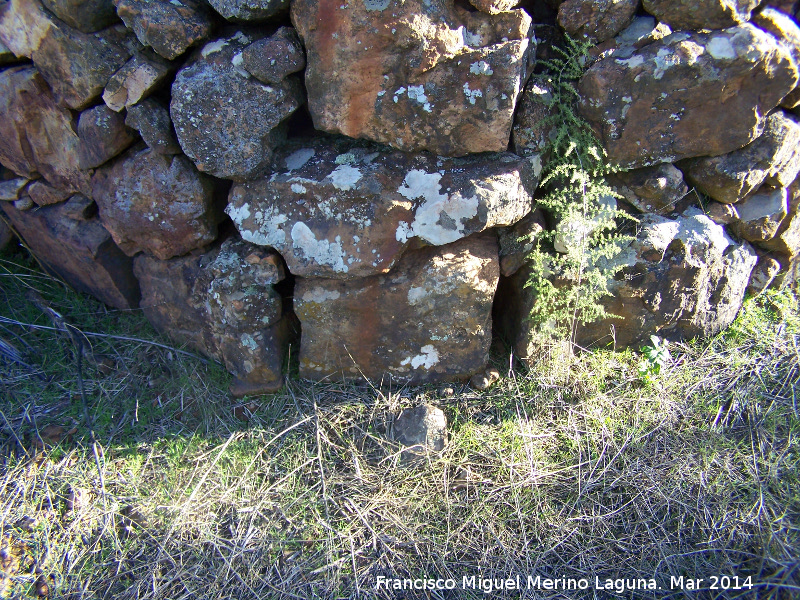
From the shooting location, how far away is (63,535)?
1856mm

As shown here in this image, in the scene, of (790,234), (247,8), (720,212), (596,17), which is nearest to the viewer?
(247,8)

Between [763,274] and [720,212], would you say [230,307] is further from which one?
[763,274]

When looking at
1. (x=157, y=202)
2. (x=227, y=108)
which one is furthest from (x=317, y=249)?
(x=157, y=202)

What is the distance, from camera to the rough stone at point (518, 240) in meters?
2.14

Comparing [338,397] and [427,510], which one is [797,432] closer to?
[427,510]

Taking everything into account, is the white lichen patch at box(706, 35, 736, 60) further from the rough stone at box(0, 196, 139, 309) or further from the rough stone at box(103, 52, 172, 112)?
the rough stone at box(0, 196, 139, 309)

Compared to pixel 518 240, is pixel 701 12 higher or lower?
higher

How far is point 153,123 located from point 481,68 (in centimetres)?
122

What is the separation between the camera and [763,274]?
8.14 feet

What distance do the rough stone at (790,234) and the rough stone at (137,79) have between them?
2615 mm

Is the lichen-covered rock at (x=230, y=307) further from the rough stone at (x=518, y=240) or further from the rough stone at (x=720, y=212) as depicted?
the rough stone at (x=720, y=212)

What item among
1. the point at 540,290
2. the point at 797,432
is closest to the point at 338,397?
the point at 540,290

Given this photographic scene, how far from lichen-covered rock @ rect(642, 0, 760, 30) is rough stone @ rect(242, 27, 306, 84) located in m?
1.28

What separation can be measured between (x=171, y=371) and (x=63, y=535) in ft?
2.38
